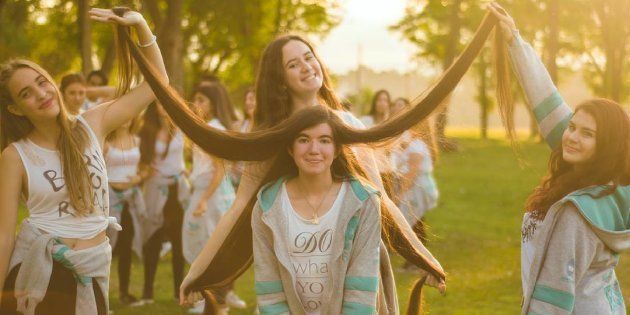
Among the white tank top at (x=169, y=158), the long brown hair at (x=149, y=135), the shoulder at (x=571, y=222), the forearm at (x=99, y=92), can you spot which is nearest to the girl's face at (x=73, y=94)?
the forearm at (x=99, y=92)

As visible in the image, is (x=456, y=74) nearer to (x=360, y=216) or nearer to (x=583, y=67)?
(x=360, y=216)

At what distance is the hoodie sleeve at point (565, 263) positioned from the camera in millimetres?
4008

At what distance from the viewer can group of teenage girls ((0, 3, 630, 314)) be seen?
13.6 ft

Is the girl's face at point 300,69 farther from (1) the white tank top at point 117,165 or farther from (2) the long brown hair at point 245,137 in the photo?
(1) the white tank top at point 117,165

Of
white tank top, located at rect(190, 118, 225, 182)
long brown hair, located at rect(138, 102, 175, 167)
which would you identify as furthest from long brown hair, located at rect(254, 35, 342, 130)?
long brown hair, located at rect(138, 102, 175, 167)

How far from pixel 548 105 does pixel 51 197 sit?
252 centimetres

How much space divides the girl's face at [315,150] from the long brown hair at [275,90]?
64 centimetres

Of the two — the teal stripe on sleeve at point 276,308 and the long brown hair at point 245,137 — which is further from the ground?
the long brown hair at point 245,137

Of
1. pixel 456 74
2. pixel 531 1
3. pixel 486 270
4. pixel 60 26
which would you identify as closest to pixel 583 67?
pixel 531 1

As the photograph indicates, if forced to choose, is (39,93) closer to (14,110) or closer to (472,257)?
(14,110)

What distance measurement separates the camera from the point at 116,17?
465cm

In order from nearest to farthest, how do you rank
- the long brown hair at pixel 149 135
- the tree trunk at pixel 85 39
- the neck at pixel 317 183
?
the neck at pixel 317 183 < the long brown hair at pixel 149 135 < the tree trunk at pixel 85 39

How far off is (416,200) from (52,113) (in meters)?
6.82

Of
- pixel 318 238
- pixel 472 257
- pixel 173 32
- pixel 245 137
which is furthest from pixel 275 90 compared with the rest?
pixel 173 32
